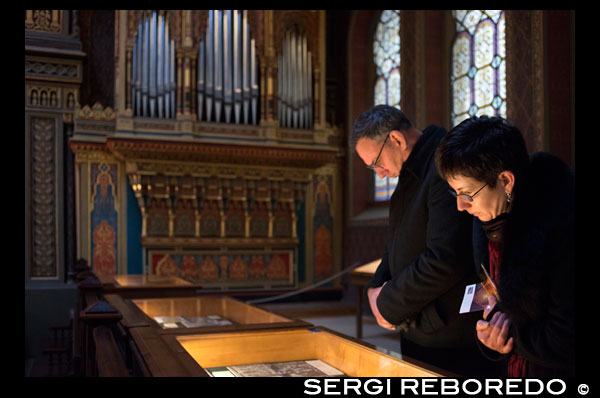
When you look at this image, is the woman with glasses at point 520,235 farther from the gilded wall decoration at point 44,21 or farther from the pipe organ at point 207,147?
the gilded wall decoration at point 44,21

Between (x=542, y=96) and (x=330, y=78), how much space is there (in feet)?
17.3

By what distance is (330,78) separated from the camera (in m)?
10.9

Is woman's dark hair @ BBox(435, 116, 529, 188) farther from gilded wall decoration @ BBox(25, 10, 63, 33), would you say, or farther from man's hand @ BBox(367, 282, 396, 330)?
gilded wall decoration @ BBox(25, 10, 63, 33)

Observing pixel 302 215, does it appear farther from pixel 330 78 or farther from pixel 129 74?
pixel 129 74

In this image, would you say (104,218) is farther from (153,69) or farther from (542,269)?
(542,269)

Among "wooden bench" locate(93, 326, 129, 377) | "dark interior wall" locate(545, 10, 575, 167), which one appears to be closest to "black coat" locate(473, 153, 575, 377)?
"wooden bench" locate(93, 326, 129, 377)

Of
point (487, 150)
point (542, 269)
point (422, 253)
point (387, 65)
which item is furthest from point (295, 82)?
point (542, 269)

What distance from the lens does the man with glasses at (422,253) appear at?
201 centimetres

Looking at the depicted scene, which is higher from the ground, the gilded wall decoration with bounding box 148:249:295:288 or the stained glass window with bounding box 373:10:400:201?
the stained glass window with bounding box 373:10:400:201

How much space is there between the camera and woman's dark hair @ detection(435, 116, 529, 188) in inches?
62.7

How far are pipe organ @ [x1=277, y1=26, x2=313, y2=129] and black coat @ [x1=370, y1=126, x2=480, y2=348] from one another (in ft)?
24.6

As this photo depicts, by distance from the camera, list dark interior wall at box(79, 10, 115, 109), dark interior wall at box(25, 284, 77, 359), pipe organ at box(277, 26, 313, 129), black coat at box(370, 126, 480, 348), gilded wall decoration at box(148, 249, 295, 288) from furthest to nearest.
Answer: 1. pipe organ at box(277, 26, 313, 129)
2. dark interior wall at box(79, 10, 115, 109)
3. gilded wall decoration at box(148, 249, 295, 288)
4. dark interior wall at box(25, 284, 77, 359)
5. black coat at box(370, 126, 480, 348)

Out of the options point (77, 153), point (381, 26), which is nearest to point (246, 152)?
point (77, 153)

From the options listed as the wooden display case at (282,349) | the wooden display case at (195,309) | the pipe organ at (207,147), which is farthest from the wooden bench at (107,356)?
the pipe organ at (207,147)
